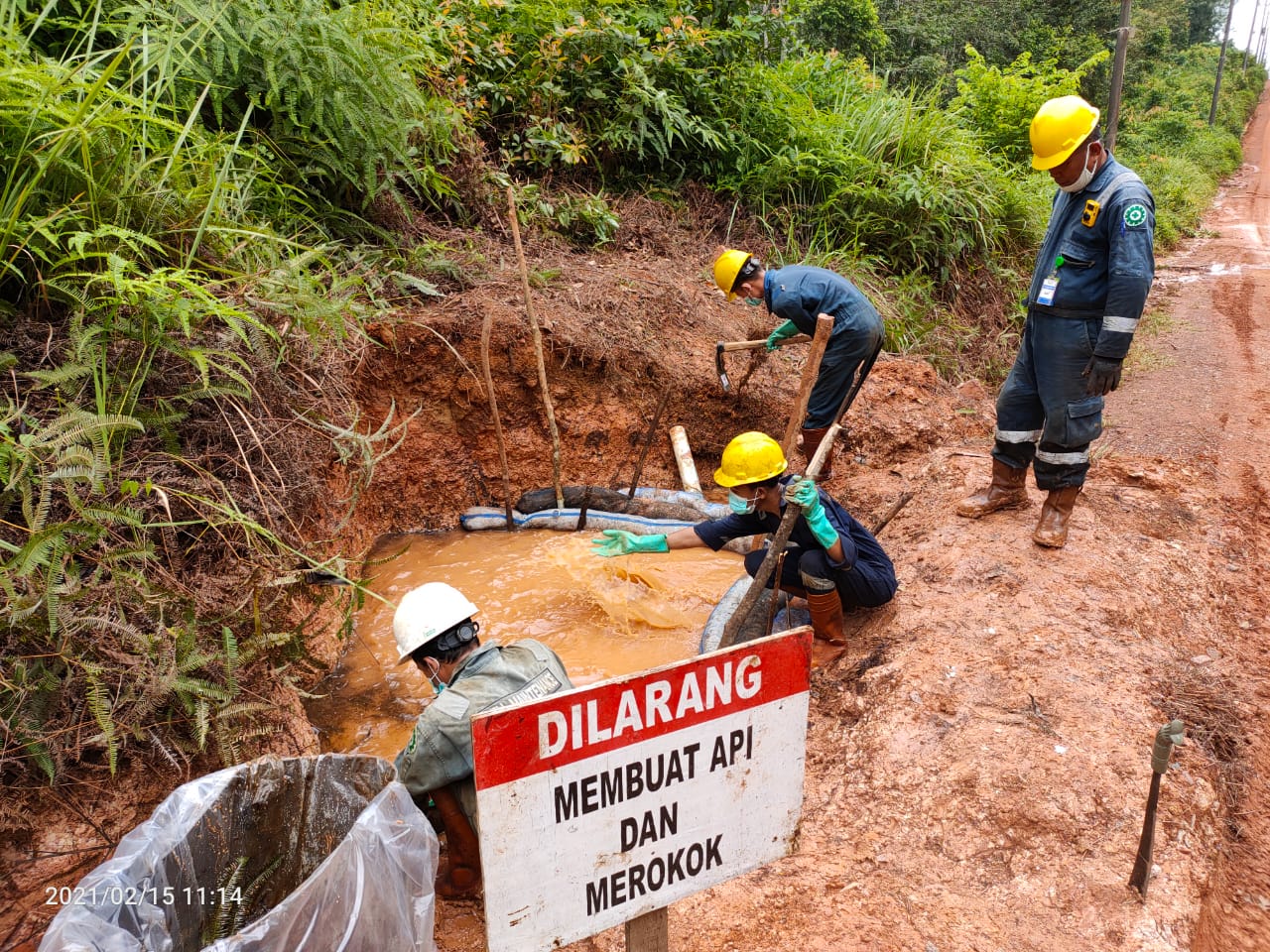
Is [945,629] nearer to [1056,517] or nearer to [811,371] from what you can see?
[1056,517]

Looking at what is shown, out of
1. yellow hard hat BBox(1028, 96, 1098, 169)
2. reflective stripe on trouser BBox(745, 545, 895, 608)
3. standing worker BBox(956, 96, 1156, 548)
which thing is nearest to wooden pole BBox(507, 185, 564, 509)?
reflective stripe on trouser BBox(745, 545, 895, 608)

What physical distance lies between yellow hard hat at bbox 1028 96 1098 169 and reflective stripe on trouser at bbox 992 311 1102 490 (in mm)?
683

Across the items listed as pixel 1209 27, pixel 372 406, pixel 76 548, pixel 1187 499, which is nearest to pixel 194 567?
pixel 76 548

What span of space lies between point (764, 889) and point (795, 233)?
638 centimetres

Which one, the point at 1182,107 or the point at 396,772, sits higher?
the point at 1182,107

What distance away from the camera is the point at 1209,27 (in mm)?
44938

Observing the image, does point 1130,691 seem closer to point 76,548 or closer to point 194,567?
point 194,567

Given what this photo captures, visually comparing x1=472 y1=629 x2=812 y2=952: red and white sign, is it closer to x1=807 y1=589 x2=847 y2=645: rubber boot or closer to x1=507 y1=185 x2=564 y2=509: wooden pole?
x1=807 y1=589 x2=847 y2=645: rubber boot

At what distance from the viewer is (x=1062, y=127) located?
3379 mm

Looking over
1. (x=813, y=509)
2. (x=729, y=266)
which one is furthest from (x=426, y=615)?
(x=729, y=266)

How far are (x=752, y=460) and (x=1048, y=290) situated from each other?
1580 mm

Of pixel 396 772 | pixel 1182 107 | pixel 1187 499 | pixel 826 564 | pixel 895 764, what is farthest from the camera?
pixel 1182 107

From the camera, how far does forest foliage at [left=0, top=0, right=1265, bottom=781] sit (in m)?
2.54
